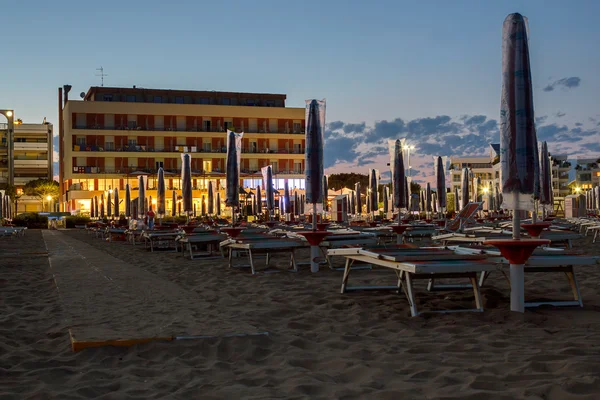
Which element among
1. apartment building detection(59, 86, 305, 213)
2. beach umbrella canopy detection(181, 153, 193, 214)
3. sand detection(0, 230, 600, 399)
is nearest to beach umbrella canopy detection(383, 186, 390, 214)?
beach umbrella canopy detection(181, 153, 193, 214)

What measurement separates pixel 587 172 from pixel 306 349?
448ft

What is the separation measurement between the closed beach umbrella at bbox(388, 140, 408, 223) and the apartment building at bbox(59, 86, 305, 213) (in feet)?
152

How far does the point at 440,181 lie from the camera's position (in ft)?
56.3

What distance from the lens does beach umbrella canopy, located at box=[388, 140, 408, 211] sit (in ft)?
45.0

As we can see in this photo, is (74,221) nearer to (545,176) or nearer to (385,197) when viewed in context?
(385,197)

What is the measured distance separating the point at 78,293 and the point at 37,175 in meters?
87.9

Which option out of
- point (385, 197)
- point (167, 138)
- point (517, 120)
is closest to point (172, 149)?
point (167, 138)

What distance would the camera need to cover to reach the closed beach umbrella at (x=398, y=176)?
13.7 m

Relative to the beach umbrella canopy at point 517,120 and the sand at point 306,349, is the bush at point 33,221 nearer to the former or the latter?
the sand at point 306,349

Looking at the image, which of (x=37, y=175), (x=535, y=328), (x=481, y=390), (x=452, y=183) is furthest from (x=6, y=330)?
(x=452, y=183)

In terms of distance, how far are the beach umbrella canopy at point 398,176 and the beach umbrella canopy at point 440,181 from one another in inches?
125

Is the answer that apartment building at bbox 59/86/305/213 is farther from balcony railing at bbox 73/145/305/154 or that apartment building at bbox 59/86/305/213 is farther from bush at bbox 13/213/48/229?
bush at bbox 13/213/48/229

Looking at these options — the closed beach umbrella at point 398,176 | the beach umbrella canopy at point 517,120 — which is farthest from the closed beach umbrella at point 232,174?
the beach umbrella canopy at point 517,120

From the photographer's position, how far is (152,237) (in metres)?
16.5
